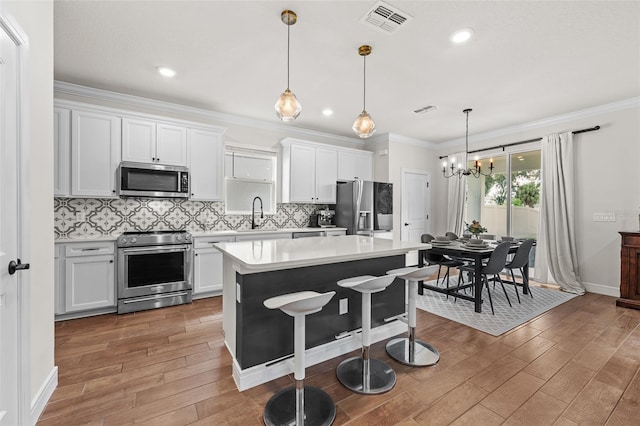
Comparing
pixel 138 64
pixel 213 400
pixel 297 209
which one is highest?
pixel 138 64

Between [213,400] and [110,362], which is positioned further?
[110,362]

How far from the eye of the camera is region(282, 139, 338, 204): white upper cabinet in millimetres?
4973

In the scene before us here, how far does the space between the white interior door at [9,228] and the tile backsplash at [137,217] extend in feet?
7.66

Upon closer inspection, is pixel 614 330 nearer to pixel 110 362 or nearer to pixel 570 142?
pixel 570 142

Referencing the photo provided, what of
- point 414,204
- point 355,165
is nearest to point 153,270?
point 355,165

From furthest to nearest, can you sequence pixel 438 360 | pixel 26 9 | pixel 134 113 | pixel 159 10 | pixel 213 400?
pixel 134 113 < pixel 438 360 < pixel 159 10 < pixel 213 400 < pixel 26 9

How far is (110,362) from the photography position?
2.35m

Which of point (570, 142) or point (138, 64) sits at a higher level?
point (138, 64)

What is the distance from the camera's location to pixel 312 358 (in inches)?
93.5

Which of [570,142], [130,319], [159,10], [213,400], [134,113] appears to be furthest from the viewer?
[570,142]

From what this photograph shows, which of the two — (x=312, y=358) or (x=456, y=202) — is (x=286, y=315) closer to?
(x=312, y=358)

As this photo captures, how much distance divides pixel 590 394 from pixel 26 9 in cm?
430

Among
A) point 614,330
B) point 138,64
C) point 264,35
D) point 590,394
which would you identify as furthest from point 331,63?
point 614,330

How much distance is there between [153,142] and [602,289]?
6709 mm
